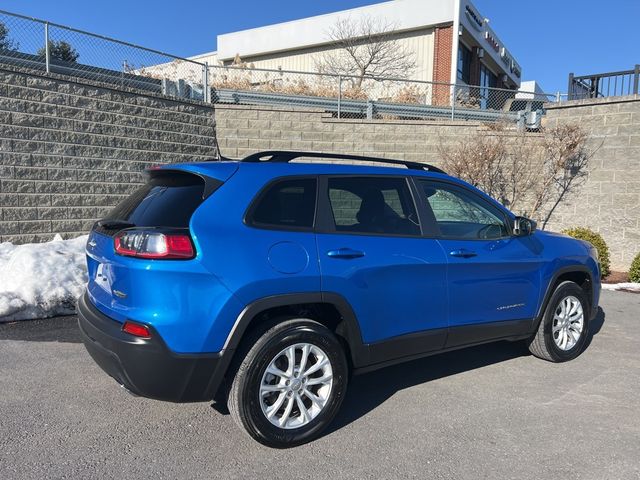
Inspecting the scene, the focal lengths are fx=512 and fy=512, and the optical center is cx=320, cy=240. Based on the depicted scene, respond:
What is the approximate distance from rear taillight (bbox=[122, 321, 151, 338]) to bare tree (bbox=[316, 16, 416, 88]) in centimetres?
2141

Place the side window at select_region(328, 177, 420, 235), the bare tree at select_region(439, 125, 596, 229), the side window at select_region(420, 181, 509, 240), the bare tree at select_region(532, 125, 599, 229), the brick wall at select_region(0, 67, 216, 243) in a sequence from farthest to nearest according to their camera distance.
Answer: the bare tree at select_region(439, 125, 596, 229), the bare tree at select_region(532, 125, 599, 229), the brick wall at select_region(0, 67, 216, 243), the side window at select_region(420, 181, 509, 240), the side window at select_region(328, 177, 420, 235)

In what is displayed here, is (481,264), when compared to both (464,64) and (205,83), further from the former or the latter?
(464,64)

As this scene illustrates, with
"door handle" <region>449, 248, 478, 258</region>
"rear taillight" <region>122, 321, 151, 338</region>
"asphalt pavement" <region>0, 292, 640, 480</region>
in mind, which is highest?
"door handle" <region>449, 248, 478, 258</region>

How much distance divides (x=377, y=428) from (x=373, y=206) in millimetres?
1527

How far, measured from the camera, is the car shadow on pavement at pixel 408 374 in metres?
A: 3.74

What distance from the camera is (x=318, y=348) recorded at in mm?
3227

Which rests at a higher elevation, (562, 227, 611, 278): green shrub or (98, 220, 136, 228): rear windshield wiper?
(98, 220, 136, 228): rear windshield wiper

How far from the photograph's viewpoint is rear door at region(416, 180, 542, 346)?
12.8ft

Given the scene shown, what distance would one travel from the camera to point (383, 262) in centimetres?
344

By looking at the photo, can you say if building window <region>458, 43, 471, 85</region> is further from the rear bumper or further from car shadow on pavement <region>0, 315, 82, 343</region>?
the rear bumper

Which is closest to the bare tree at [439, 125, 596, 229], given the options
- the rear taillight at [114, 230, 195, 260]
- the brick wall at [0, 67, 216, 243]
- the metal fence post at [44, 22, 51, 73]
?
the brick wall at [0, 67, 216, 243]

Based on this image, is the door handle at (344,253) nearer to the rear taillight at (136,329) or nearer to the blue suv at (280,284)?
the blue suv at (280,284)

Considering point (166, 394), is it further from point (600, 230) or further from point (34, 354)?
point (600, 230)

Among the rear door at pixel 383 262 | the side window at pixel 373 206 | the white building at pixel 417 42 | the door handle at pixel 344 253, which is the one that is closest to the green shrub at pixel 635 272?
the rear door at pixel 383 262
